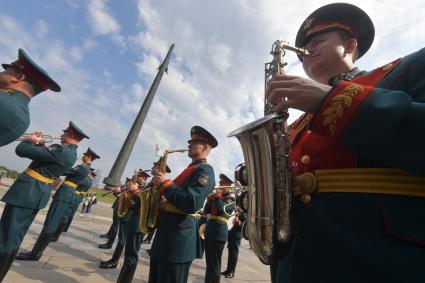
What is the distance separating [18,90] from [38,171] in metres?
2.77

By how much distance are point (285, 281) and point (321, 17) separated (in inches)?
67.7

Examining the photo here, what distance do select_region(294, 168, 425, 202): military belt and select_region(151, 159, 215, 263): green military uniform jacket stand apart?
2637mm

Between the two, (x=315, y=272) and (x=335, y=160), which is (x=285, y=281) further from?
(x=335, y=160)

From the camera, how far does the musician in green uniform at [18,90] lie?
104 inches

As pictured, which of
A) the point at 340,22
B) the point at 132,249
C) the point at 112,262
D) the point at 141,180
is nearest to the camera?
the point at 340,22

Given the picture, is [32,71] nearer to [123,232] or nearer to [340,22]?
[340,22]

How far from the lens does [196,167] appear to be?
14.0ft

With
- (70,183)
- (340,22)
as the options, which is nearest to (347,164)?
(340,22)

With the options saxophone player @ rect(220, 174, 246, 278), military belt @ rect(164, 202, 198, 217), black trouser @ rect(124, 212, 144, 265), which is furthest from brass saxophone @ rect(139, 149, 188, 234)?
saxophone player @ rect(220, 174, 246, 278)

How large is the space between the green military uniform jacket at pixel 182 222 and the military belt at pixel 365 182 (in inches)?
104

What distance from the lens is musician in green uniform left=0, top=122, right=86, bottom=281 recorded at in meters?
4.55

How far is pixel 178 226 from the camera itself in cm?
388

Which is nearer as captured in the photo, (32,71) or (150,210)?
(32,71)

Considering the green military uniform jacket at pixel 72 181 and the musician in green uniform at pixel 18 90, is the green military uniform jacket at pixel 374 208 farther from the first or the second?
the green military uniform jacket at pixel 72 181
